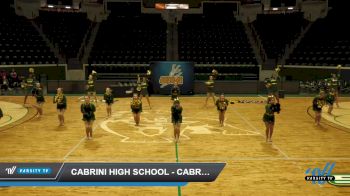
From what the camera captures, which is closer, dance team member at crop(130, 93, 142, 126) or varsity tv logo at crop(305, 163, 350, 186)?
varsity tv logo at crop(305, 163, 350, 186)

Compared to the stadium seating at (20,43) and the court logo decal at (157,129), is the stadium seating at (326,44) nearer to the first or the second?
the court logo decal at (157,129)

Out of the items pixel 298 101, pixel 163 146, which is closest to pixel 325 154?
pixel 163 146

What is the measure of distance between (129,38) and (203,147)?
29921 mm

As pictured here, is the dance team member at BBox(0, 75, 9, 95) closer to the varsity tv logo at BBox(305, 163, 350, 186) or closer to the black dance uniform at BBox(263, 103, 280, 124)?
the black dance uniform at BBox(263, 103, 280, 124)

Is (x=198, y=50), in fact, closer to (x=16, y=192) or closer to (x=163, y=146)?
(x=163, y=146)

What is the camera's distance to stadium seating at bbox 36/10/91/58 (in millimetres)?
40062

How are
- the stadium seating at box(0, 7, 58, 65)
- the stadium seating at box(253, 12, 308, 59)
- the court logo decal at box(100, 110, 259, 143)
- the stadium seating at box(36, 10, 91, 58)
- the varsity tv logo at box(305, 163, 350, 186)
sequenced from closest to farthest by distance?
the varsity tv logo at box(305, 163, 350, 186) → the court logo decal at box(100, 110, 259, 143) → the stadium seating at box(0, 7, 58, 65) → the stadium seating at box(36, 10, 91, 58) → the stadium seating at box(253, 12, 308, 59)

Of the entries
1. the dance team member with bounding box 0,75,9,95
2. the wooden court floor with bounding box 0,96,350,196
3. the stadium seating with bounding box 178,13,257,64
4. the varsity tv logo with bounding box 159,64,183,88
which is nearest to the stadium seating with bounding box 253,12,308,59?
the stadium seating with bounding box 178,13,257,64

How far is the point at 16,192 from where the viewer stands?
9406 mm

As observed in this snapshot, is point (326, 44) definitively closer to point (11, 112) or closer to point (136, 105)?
point (136, 105)

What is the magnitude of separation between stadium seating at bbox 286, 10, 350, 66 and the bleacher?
14621 millimetres

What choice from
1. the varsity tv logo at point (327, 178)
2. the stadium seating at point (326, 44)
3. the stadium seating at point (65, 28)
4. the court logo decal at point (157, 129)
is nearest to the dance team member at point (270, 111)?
the court logo decal at point (157, 129)

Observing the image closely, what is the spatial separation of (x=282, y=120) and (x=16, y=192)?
13.9 meters

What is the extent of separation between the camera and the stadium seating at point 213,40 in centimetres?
3850
